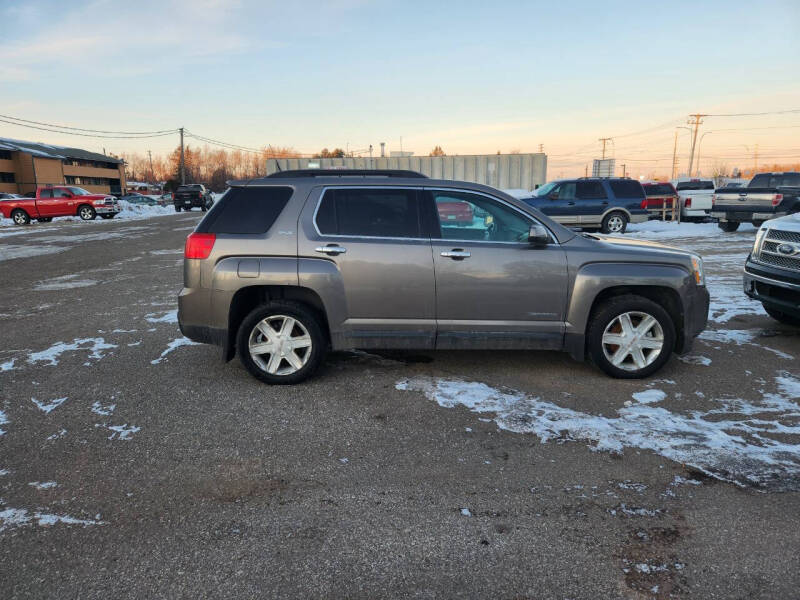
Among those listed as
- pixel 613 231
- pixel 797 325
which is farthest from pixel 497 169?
pixel 797 325

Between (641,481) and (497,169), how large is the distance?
40556 mm

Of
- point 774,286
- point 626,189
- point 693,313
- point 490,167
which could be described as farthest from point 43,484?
point 490,167

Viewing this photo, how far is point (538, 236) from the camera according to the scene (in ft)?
15.4

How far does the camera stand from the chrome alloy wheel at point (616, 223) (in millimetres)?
17797

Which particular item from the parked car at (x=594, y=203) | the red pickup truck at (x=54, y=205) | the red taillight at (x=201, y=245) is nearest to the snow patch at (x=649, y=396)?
the red taillight at (x=201, y=245)

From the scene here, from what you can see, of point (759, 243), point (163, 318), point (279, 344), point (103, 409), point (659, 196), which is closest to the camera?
point (103, 409)

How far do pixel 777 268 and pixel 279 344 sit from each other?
5.44m

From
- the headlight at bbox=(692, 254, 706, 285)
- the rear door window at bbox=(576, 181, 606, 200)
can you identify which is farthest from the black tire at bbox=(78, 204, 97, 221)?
the headlight at bbox=(692, 254, 706, 285)

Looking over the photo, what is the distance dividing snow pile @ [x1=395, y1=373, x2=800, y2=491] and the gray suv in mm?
604

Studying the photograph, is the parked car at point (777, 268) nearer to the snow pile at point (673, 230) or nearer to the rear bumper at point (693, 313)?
the rear bumper at point (693, 313)

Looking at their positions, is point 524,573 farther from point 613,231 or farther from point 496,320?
point 613,231

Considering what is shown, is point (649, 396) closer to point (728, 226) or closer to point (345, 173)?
point (345, 173)

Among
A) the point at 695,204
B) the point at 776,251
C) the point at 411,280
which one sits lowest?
the point at 411,280

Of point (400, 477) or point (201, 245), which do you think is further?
point (201, 245)
